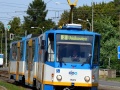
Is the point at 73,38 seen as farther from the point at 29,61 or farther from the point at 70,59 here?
the point at 29,61

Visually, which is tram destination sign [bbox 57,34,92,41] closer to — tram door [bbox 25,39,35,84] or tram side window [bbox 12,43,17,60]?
tram door [bbox 25,39,35,84]

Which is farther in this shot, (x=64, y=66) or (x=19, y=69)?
(x=19, y=69)

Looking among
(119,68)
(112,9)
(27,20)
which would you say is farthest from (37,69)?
(27,20)

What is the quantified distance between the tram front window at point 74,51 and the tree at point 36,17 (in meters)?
114

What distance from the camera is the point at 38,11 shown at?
143625 mm

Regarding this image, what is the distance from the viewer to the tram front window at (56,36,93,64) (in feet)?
74.5

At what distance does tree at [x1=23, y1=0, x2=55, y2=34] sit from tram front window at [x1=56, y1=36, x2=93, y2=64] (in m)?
114

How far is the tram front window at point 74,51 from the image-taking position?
22.7 meters

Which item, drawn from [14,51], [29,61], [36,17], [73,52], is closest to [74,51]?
[73,52]

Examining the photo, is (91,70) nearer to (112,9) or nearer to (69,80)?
(69,80)

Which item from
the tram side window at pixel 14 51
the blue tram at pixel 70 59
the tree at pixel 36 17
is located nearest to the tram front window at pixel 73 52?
the blue tram at pixel 70 59

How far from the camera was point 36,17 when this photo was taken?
14212 cm

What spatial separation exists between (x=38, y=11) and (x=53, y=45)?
121293mm

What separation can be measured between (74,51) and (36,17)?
393 ft
